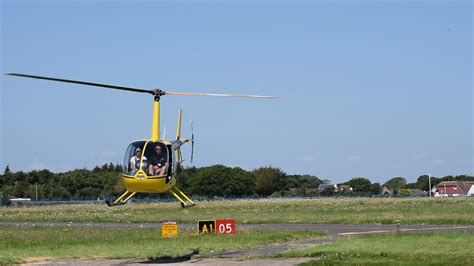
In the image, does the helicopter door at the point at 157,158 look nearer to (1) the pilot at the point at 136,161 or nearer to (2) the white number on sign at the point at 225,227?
(1) the pilot at the point at 136,161

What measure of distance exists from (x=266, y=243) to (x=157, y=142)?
12438 millimetres

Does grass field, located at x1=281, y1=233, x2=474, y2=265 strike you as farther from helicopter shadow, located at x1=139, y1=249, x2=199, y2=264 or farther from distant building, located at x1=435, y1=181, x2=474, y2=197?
distant building, located at x1=435, y1=181, x2=474, y2=197

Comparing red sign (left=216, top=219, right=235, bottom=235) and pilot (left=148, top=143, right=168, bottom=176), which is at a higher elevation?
pilot (left=148, top=143, right=168, bottom=176)

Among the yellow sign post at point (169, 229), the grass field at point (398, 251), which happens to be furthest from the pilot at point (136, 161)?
the yellow sign post at point (169, 229)

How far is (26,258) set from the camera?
33.5 meters

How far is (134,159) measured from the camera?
27.7 m

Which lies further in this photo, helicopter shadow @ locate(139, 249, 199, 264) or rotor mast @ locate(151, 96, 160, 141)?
helicopter shadow @ locate(139, 249, 199, 264)

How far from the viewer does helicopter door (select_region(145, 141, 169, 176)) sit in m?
27.6

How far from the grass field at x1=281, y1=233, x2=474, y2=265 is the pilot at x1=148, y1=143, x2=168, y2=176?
5804mm

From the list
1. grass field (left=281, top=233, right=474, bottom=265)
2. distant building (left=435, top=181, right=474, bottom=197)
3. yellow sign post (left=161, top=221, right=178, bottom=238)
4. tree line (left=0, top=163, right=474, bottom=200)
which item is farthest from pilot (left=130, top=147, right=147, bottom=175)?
distant building (left=435, top=181, right=474, bottom=197)

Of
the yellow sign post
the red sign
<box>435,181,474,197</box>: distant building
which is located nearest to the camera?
the yellow sign post

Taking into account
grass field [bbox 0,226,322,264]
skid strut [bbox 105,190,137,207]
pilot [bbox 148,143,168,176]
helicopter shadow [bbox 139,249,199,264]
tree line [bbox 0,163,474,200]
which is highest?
tree line [bbox 0,163,474,200]

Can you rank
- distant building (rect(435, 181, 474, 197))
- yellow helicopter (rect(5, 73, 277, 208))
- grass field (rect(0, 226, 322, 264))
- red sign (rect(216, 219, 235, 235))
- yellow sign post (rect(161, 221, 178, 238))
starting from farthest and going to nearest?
distant building (rect(435, 181, 474, 197))
red sign (rect(216, 219, 235, 235))
yellow sign post (rect(161, 221, 178, 238))
grass field (rect(0, 226, 322, 264))
yellow helicopter (rect(5, 73, 277, 208))

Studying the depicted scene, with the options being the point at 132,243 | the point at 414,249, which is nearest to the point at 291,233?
the point at 132,243
